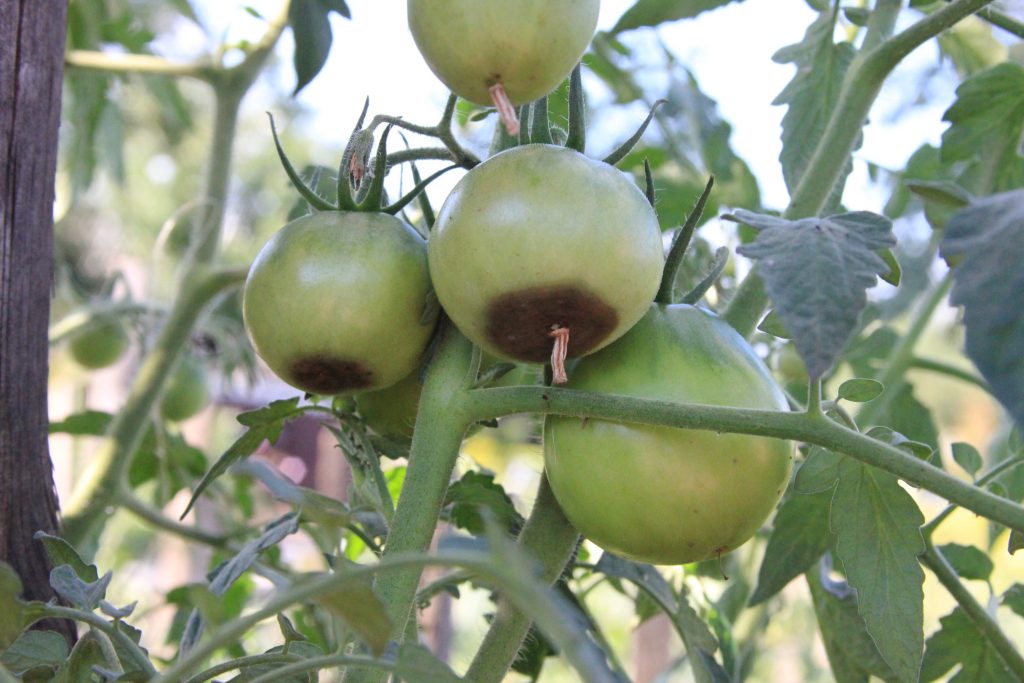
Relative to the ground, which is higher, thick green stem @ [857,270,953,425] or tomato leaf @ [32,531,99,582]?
thick green stem @ [857,270,953,425]

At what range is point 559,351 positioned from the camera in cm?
49

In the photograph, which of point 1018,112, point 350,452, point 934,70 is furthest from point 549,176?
point 934,70

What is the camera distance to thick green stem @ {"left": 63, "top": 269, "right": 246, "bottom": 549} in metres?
0.94

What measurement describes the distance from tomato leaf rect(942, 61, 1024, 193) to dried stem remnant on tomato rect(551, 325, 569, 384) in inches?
17.6

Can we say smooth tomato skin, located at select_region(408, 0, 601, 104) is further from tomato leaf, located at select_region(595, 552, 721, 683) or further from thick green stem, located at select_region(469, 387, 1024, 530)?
tomato leaf, located at select_region(595, 552, 721, 683)

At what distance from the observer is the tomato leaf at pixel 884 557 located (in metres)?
0.55

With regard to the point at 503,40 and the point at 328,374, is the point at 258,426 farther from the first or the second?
the point at 503,40

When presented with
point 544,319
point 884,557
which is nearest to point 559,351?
point 544,319

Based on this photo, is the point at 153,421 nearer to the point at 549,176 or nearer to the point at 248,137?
the point at 549,176

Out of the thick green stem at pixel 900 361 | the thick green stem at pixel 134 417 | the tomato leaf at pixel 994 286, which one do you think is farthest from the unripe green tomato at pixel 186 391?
the tomato leaf at pixel 994 286

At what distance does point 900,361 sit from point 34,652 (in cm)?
88

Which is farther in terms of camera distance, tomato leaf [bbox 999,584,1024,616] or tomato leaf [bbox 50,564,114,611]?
tomato leaf [bbox 999,584,1024,616]

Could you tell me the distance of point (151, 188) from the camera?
5559 mm

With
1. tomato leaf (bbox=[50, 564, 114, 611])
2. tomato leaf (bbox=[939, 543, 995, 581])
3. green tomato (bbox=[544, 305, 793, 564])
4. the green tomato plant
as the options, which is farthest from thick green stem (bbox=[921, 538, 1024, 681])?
tomato leaf (bbox=[50, 564, 114, 611])
